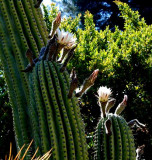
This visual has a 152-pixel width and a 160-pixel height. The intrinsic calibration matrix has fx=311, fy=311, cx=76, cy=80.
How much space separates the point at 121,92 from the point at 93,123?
55cm

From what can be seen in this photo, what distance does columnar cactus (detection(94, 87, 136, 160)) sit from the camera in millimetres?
2115

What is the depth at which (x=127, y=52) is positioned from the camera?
415cm

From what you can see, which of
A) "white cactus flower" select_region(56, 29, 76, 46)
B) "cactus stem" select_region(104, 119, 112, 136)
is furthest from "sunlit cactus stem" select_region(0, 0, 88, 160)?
"cactus stem" select_region(104, 119, 112, 136)

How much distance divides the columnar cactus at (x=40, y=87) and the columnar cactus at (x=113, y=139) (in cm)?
19

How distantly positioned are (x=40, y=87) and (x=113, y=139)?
2.04 feet

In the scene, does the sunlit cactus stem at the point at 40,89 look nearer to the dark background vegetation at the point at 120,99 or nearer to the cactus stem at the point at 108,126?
the cactus stem at the point at 108,126

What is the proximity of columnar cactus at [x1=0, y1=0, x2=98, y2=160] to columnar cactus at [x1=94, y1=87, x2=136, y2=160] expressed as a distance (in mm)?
192

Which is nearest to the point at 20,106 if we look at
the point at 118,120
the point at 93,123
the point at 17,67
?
the point at 17,67

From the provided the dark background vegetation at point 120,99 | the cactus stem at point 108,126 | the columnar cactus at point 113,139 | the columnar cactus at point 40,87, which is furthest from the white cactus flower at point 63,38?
the dark background vegetation at point 120,99

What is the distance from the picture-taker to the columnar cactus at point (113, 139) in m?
2.12

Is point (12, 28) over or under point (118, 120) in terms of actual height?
over

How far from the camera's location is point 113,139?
213 centimetres

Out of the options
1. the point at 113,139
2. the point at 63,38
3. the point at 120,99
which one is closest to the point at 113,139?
the point at 113,139

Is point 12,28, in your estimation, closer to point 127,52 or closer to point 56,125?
point 56,125
